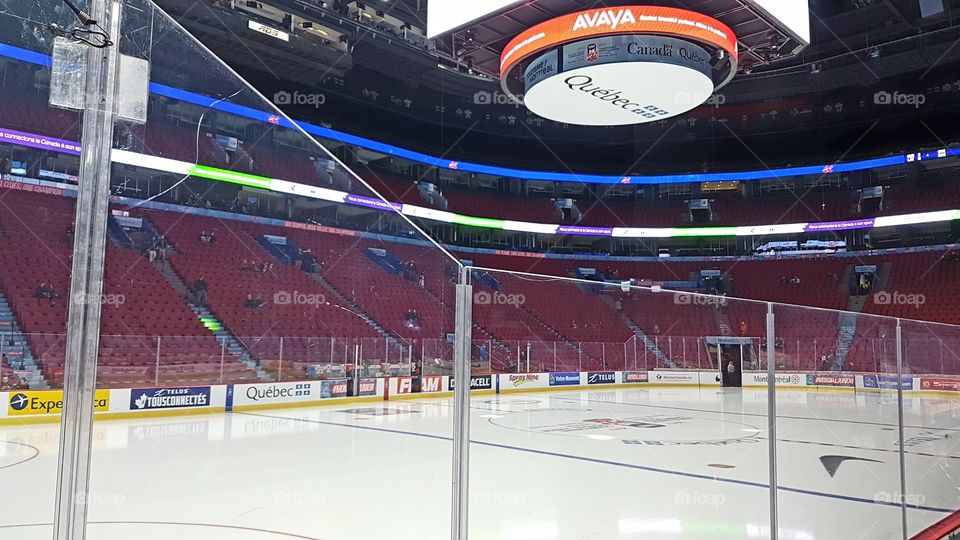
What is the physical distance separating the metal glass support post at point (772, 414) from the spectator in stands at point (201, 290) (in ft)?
8.94

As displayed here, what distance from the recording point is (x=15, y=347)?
176 centimetres

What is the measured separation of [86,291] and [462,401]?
1.16 meters

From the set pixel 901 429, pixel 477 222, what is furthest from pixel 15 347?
pixel 477 222

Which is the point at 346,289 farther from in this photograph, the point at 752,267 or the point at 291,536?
the point at 752,267

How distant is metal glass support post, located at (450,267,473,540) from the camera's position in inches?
87.2

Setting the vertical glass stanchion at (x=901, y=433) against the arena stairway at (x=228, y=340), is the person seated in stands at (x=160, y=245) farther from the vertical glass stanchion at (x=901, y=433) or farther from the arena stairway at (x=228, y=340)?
the vertical glass stanchion at (x=901, y=433)

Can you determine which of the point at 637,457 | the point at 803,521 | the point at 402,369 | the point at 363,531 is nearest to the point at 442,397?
the point at 402,369

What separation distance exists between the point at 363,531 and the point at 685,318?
235 centimetres

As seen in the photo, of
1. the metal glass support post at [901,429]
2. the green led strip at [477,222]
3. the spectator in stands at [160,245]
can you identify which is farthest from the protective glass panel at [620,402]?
the green led strip at [477,222]

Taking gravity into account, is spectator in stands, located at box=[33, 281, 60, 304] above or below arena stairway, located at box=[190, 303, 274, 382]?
above

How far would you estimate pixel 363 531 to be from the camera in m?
4.18

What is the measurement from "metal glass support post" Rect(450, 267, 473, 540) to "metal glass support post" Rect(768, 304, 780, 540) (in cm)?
190

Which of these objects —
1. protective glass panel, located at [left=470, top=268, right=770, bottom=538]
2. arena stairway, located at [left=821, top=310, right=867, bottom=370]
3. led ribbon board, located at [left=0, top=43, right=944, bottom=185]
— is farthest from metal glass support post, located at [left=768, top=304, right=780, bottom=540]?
led ribbon board, located at [left=0, top=43, right=944, bottom=185]

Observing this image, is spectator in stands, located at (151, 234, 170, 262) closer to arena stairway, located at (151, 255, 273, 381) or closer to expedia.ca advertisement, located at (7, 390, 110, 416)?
arena stairway, located at (151, 255, 273, 381)
